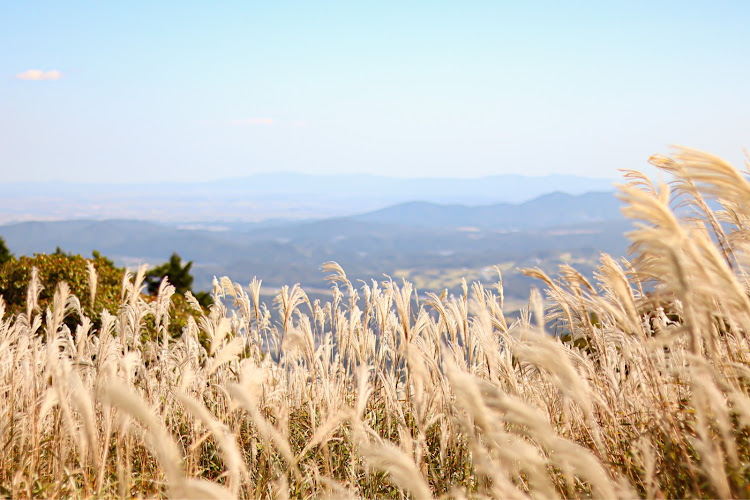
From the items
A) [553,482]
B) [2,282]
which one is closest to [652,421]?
Answer: [553,482]

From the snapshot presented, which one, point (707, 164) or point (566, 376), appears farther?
point (707, 164)

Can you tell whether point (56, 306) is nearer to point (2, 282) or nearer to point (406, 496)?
point (406, 496)

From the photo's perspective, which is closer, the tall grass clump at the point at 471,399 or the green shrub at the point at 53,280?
the tall grass clump at the point at 471,399

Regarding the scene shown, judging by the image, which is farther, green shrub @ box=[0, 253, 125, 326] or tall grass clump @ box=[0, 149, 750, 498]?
green shrub @ box=[0, 253, 125, 326]

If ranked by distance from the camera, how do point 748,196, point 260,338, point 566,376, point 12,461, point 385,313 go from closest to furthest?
point 566,376, point 748,196, point 12,461, point 385,313, point 260,338

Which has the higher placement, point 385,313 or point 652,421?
point 385,313

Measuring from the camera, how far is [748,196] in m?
1.76

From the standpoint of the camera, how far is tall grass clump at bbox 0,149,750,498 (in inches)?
56.5

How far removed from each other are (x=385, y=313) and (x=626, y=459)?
143 cm

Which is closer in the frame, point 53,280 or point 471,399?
point 471,399

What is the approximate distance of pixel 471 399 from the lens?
4.46 feet

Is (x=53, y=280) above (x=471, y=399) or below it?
below

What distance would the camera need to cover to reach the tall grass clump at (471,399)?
1436 millimetres

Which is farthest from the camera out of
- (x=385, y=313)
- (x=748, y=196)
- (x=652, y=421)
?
(x=385, y=313)
